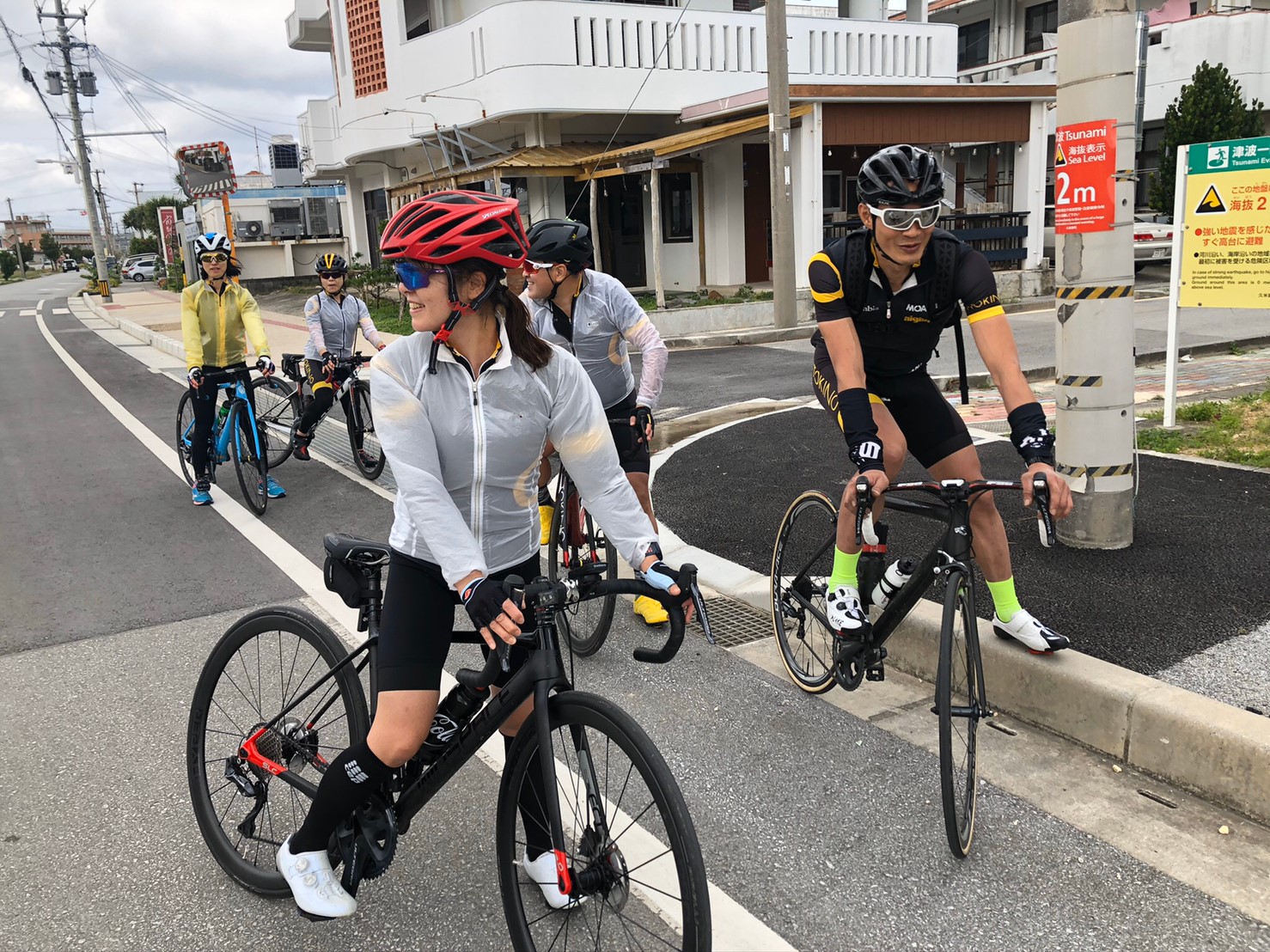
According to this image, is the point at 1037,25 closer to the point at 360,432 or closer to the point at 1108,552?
the point at 360,432

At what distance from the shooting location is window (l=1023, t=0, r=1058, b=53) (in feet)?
110

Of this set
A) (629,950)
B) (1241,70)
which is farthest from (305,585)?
(1241,70)

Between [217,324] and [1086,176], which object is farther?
[217,324]

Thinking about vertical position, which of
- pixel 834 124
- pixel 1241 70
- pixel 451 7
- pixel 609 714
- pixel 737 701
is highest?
pixel 451 7

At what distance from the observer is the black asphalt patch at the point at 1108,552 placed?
4426mm

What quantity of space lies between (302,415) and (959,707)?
7.25 metres

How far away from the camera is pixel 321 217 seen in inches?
1827

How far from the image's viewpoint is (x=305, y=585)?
6.10 meters

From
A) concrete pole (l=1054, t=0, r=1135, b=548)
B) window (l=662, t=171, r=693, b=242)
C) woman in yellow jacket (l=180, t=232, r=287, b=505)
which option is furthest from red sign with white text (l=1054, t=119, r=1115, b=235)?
window (l=662, t=171, r=693, b=242)

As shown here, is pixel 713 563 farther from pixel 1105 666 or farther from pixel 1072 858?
pixel 1072 858

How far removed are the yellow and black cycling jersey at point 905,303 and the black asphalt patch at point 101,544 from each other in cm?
379

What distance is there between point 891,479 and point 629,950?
7.34 feet

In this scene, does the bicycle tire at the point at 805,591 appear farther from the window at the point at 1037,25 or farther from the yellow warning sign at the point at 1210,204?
the window at the point at 1037,25

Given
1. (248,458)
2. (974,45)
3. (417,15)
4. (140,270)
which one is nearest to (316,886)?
(248,458)
